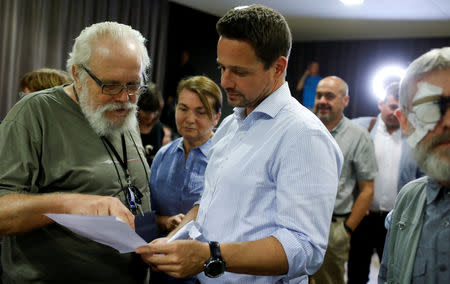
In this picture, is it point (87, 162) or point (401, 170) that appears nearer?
point (87, 162)

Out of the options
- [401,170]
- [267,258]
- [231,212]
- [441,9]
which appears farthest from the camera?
[441,9]

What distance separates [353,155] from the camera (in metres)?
3.18

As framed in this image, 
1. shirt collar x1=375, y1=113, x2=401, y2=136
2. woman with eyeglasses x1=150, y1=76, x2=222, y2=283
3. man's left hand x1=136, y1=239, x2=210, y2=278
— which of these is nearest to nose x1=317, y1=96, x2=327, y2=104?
shirt collar x1=375, y1=113, x2=401, y2=136

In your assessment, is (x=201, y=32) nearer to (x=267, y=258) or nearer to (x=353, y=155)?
(x=353, y=155)

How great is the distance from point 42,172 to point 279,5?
16.5 feet

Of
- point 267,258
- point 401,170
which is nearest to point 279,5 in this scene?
point 401,170

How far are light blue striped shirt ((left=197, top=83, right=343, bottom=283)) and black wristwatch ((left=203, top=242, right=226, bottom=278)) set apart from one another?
5.4 inches

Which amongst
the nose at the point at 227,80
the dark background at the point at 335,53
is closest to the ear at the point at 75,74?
the nose at the point at 227,80

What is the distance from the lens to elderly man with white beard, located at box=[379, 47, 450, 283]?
101cm

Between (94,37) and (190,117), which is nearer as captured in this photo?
(94,37)

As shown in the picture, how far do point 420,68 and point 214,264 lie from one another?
28.6 inches

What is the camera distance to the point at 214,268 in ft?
3.67

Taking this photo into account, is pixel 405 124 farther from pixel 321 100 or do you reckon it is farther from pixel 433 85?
pixel 321 100

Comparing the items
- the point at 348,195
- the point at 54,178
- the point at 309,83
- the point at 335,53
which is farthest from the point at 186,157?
the point at 335,53
